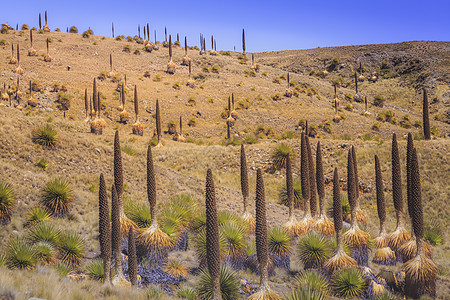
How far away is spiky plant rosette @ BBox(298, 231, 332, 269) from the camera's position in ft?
48.6

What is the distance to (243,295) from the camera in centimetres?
1245

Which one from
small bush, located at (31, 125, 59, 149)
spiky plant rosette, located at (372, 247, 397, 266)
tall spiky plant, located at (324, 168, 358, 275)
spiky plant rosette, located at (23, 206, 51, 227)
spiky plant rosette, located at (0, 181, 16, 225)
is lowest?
spiky plant rosette, located at (372, 247, 397, 266)

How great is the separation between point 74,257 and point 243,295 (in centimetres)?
626

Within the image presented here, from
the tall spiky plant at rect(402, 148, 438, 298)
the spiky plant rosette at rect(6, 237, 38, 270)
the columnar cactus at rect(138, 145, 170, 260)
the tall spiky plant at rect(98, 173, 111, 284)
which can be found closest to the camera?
the tall spiky plant at rect(98, 173, 111, 284)

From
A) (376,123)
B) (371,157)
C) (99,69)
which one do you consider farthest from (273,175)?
(99,69)

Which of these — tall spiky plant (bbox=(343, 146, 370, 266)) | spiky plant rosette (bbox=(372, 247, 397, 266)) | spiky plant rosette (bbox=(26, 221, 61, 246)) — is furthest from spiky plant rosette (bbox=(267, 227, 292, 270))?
spiky plant rosette (bbox=(26, 221, 61, 246))

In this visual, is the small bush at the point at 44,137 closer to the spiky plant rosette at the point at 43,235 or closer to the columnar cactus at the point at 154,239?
the spiky plant rosette at the point at 43,235

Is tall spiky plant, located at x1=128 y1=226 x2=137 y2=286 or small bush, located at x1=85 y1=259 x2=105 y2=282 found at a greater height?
tall spiky plant, located at x1=128 y1=226 x2=137 y2=286

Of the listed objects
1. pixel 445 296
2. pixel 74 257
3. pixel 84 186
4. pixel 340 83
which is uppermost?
pixel 340 83

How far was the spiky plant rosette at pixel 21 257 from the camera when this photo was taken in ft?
36.8

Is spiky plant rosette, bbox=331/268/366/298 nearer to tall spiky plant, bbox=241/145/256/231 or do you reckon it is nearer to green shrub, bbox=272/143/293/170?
tall spiky plant, bbox=241/145/256/231

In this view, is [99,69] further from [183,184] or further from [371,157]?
[371,157]

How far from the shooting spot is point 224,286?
1169cm

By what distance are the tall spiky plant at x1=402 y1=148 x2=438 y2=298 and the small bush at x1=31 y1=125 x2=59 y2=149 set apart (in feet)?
61.1
